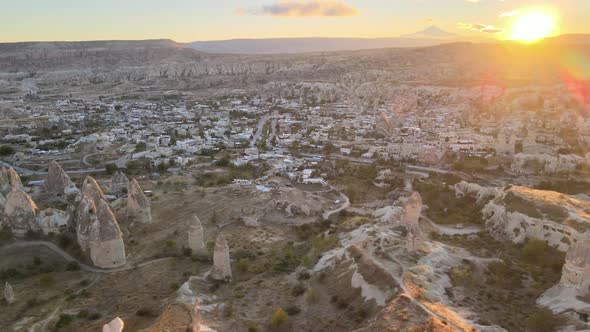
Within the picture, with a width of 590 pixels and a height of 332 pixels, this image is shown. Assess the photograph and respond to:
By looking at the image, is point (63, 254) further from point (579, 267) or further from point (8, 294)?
point (579, 267)

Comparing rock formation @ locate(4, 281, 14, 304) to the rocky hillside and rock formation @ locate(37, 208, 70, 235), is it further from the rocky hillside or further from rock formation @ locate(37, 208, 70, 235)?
the rocky hillside

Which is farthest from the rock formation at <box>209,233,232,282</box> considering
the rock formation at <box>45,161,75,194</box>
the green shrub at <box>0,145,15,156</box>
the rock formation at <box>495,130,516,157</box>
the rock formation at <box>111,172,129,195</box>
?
the green shrub at <box>0,145,15,156</box>

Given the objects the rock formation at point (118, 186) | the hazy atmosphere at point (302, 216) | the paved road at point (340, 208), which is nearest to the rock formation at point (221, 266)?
the hazy atmosphere at point (302, 216)

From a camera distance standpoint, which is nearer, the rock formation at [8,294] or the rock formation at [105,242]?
the rock formation at [8,294]

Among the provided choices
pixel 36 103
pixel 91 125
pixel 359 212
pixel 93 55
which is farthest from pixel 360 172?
pixel 93 55

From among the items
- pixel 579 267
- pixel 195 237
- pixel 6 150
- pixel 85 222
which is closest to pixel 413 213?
pixel 579 267

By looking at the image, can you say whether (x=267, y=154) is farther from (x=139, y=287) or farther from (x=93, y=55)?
(x=93, y=55)

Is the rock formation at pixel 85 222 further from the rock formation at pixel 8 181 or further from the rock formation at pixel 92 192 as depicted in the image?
the rock formation at pixel 8 181
